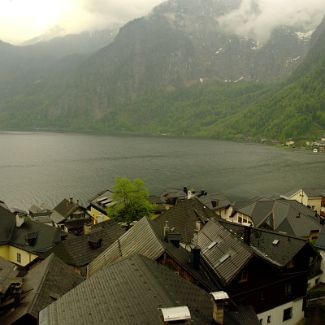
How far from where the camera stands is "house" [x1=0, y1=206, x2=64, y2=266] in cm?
5019

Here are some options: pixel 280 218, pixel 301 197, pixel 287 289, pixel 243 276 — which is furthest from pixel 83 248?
pixel 301 197

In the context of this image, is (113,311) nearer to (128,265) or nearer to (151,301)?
(151,301)

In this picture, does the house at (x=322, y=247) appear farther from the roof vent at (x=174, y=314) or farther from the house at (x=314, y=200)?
the house at (x=314, y=200)

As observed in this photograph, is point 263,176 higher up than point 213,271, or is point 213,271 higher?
point 213,271

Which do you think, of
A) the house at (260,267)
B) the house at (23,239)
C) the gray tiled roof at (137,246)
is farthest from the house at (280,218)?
the gray tiled roof at (137,246)

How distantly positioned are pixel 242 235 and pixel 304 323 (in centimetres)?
861

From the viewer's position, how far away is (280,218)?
2653 inches

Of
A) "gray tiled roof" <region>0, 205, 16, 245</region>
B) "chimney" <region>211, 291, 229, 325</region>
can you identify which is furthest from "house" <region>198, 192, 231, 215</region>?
"chimney" <region>211, 291, 229, 325</region>

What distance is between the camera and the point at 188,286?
21.4m

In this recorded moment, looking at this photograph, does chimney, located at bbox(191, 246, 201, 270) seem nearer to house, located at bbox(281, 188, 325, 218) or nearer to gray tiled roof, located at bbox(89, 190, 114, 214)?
gray tiled roof, located at bbox(89, 190, 114, 214)

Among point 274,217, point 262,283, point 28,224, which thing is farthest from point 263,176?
point 262,283

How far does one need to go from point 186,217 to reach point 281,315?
1399 centimetres

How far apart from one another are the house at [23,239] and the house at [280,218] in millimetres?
33211

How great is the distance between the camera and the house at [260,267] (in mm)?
29705
